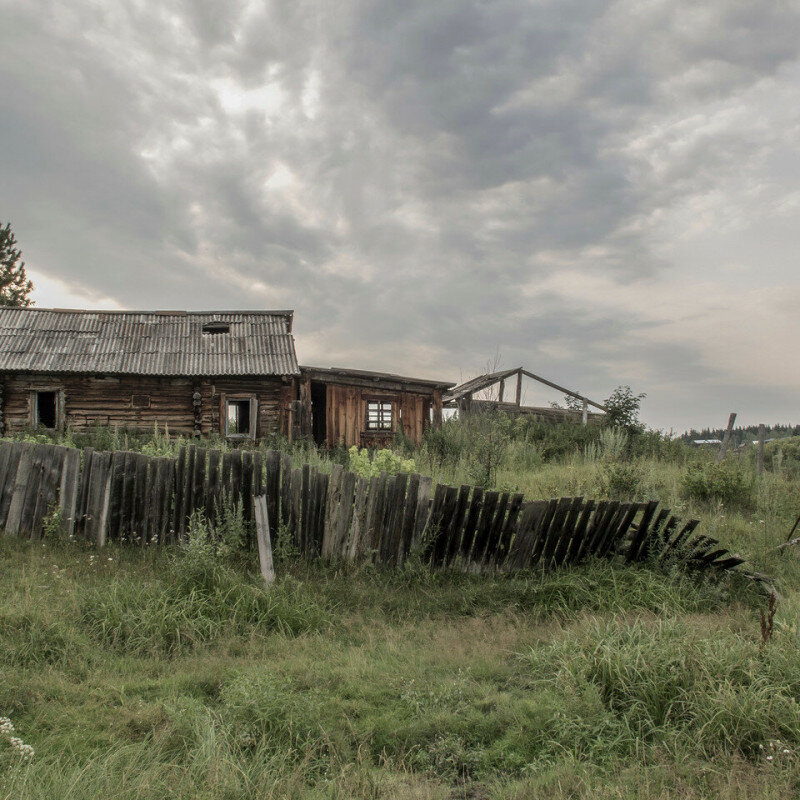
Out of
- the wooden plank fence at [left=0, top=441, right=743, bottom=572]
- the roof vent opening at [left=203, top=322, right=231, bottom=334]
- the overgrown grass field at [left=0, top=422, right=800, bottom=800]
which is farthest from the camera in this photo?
the roof vent opening at [left=203, top=322, right=231, bottom=334]

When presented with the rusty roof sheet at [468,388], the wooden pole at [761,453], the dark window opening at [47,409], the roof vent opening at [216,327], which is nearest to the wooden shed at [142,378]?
the dark window opening at [47,409]

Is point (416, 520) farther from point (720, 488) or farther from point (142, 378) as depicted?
point (142, 378)

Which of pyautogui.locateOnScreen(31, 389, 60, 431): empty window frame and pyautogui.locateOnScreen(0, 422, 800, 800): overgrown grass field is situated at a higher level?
pyautogui.locateOnScreen(31, 389, 60, 431): empty window frame

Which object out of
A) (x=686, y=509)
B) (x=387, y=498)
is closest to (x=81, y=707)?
(x=387, y=498)

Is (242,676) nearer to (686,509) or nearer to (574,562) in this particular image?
(574,562)

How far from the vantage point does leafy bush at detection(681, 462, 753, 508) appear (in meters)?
9.25

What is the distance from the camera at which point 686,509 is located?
8.62 metres

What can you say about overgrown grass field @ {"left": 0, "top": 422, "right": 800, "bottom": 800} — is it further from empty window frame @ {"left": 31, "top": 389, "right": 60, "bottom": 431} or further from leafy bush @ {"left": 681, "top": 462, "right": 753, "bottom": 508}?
empty window frame @ {"left": 31, "top": 389, "right": 60, "bottom": 431}

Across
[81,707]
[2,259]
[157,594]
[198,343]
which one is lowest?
[81,707]

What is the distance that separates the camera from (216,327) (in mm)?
19953

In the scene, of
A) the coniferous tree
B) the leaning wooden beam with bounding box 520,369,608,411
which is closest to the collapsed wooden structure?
the leaning wooden beam with bounding box 520,369,608,411

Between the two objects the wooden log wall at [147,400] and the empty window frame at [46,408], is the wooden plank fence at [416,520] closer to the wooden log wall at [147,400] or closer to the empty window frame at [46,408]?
the wooden log wall at [147,400]

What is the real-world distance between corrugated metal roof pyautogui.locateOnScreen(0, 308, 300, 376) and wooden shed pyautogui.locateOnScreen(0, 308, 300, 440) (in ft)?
0.10

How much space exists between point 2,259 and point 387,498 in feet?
112
